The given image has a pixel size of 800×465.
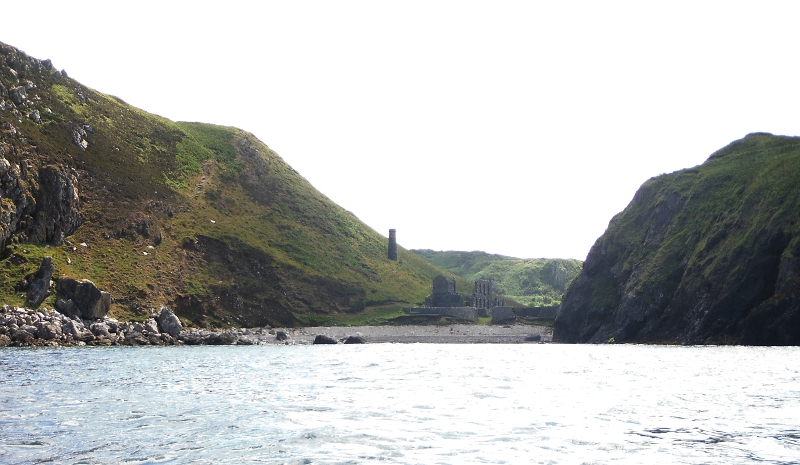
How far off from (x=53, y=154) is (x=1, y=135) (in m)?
10.8

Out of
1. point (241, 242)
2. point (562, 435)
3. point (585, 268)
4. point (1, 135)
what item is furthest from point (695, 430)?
point (241, 242)

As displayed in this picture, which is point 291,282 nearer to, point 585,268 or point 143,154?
point 143,154

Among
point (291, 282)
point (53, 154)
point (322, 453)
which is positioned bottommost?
→ point (322, 453)

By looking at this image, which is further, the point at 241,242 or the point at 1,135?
the point at 241,242

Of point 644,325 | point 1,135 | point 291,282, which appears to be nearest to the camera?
point 644,325

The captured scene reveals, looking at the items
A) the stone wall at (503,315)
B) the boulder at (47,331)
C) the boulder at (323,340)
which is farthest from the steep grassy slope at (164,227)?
the boulder at (323,340)

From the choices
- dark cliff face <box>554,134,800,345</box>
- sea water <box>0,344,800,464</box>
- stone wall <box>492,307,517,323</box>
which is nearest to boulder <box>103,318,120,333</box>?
sea water <box>0,344,800,464</box>

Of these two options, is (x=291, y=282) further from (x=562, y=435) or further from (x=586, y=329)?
(x=562, y=435)

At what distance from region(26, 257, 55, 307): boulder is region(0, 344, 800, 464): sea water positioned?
47.3m

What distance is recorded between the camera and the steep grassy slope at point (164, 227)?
399 ft

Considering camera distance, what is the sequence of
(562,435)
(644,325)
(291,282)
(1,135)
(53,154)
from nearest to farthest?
(562,435)
(644,325)
(1,135)
(53,154)
(291,282)

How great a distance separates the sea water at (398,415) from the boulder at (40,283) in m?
47.3

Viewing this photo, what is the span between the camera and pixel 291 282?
159 m

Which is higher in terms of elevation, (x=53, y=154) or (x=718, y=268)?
(x=53, y=154)
